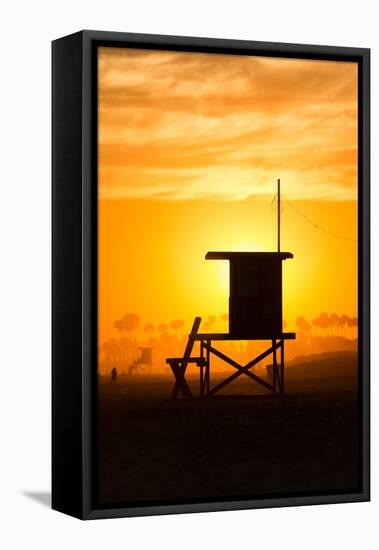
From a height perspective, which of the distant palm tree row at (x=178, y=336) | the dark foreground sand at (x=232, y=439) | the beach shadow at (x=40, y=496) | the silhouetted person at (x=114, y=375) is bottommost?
the beach shadow at (x=40, y=496)

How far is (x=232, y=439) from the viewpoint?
12.9 m

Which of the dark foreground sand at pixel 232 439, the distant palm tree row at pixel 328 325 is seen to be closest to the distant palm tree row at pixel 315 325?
the distant palm tree row at pixel 328 325

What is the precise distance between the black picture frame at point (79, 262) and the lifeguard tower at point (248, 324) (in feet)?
2.45

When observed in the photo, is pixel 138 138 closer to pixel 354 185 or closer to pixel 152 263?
pixel 152 263

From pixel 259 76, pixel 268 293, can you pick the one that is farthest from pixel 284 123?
pixel 268 293

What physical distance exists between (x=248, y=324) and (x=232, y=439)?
2.82ft

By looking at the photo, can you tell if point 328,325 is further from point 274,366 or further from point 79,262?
→ point 79,262

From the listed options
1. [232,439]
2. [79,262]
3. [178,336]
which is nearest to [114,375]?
[178,336]

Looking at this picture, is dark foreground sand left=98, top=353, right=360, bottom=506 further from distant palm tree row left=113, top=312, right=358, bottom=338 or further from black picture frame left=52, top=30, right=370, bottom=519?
distant palm tree row left=113, top=312, right=358, bottom=338

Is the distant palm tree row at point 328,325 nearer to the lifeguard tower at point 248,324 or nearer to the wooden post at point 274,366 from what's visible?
the lifeguard tower at point 248,324

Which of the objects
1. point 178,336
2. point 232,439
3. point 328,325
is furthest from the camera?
point 328,325

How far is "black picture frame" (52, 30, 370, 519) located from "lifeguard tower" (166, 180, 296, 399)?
29.4 inches

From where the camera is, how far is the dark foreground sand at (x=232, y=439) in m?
12.5

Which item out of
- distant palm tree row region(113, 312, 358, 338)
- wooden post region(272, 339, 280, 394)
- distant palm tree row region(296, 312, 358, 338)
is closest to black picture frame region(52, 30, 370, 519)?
distant palm tree row region(113, 312, 358, 338)
